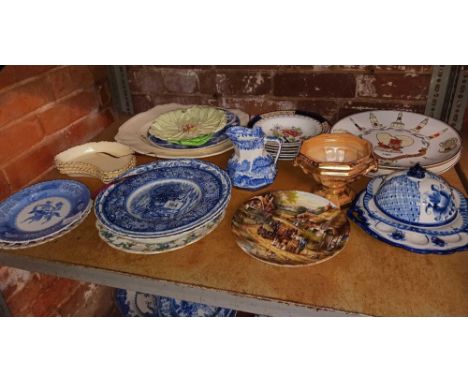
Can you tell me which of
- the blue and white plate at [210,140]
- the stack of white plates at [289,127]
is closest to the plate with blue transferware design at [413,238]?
the stack of white plates at [289,127]

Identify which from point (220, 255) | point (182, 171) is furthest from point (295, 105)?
point (220, 255)

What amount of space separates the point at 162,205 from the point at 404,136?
65 centimetres

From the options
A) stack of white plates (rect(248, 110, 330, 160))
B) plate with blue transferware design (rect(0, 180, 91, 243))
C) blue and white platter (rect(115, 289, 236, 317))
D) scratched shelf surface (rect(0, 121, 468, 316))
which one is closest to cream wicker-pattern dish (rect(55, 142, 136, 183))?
plate with blue transferware design (rect(0, 180, 91, 243))

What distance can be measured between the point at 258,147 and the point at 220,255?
0.28 m

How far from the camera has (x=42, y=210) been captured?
89 cm

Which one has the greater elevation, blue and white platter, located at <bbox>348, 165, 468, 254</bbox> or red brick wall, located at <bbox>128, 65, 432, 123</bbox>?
A: red brick wall, located at <bbox>128, 65, 432, 123</bbox>

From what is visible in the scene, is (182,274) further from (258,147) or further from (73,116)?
(73,116)

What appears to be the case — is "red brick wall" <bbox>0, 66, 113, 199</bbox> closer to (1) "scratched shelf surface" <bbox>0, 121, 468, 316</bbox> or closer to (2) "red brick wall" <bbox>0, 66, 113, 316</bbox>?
(2) "red brick wall" <bbox>0, 66, 113, 316</bbox>

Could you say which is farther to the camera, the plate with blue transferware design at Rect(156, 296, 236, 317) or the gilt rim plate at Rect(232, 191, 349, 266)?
the plate with blue transferware design at Rect(156, 296, 236, 317)

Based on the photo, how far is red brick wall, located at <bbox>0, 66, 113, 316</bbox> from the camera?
3.45 feet

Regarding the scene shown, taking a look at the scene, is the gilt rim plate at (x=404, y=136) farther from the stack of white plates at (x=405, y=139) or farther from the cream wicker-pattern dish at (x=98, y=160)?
the cream wicker-pattern dish at (x=98, y=160)

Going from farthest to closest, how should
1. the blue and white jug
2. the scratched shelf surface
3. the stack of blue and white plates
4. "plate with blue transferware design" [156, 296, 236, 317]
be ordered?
1. "plate with blue transferware design" [156, 296, 236, 317]
2. the blue and white jug
3. the stack of blue and white plates
4. the scratched shelf surface

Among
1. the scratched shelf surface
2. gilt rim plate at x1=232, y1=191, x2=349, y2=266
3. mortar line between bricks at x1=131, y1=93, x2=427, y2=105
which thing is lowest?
the scratched shelf surface

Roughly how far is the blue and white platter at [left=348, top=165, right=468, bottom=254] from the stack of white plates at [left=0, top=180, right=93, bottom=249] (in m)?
0.61
